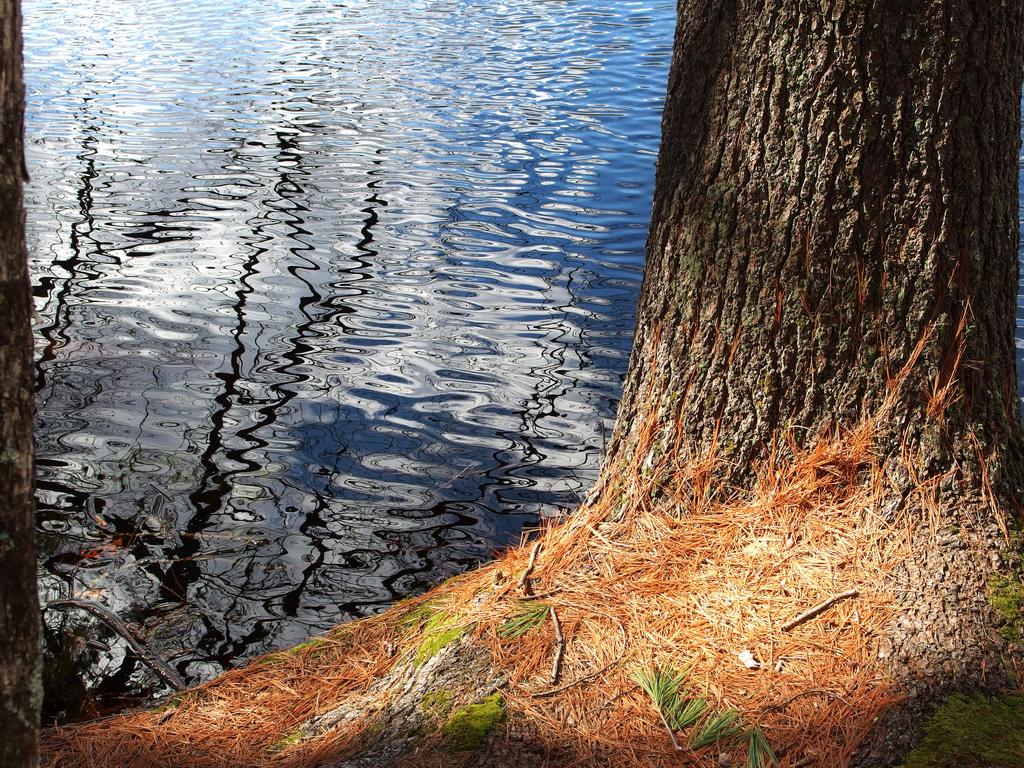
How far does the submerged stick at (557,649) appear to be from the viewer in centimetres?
233

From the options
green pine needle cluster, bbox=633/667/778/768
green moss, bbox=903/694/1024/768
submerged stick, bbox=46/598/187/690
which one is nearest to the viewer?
green moss, bbox=903/694/1024/768

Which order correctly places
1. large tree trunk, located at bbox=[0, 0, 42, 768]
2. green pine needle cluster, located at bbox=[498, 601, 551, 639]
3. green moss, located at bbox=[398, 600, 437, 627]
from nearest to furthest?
large tree trunk, located at bbox=[0, 0, 42, 768]
green pine needle cluster, located at bbox=[498, 601, 551, 639]
green moss, located at bbox=[398, 600, 437, 627]

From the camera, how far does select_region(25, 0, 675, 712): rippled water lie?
4105 millimetres

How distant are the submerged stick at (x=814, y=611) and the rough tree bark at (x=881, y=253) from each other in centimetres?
14

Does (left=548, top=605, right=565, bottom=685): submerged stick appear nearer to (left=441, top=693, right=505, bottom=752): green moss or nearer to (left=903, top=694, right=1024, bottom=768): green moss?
(left=441, top=693, right=505, bottom=752): green moss

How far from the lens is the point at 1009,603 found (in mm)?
2195

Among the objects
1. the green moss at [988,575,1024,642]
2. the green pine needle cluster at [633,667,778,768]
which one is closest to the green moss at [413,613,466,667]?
the green pine needle cluster at [633,667,778,768]

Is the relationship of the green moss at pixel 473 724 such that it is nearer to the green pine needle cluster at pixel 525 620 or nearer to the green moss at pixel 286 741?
the green pine needle cluster at pixel 525 620

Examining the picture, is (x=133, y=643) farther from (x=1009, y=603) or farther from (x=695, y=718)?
(x=1009, y=603)

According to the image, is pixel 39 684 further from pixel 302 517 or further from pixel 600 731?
pixel 302 517

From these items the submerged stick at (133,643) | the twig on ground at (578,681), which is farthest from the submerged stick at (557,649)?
the submerged stick at (133,643)

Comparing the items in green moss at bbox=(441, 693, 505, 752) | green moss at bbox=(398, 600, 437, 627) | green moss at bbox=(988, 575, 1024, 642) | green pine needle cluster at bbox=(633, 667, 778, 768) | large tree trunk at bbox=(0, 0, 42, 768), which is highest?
large tree trunk at bbox=(0, 0, 42, 768)

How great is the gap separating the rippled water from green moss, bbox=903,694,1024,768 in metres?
2.38

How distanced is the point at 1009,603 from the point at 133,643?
303 cm
